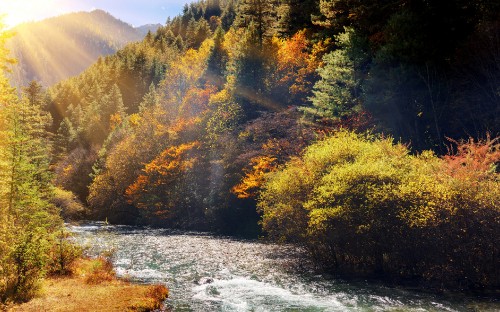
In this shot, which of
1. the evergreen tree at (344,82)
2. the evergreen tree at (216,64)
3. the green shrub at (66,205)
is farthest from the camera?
the evergreen tree at (216,64)

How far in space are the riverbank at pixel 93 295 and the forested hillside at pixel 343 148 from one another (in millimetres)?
12548

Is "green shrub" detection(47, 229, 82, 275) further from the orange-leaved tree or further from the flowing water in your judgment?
the orange-leaved tree

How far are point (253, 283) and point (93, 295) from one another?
9.82 metres

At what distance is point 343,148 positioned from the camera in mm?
31156

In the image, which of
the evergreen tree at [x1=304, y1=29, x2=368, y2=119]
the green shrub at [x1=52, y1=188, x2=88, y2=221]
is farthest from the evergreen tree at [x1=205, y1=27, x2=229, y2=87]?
the evergreen tree at [x1=304, y1=29, x2=368, y2=119]

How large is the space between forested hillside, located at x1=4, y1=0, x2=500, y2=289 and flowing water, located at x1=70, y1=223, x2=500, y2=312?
99.4 inches

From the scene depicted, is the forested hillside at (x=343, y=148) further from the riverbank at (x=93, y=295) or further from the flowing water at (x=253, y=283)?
the riverbank at (x=93, y=295)

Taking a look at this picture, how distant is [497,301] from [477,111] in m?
22.2

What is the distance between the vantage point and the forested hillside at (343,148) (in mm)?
24781

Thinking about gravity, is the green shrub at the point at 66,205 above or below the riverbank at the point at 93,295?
above

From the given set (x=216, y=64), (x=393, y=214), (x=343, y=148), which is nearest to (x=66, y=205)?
(x=216, y=64)

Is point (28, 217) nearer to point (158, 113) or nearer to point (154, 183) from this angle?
point (154, 183)

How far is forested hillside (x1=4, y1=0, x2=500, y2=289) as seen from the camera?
24.8m

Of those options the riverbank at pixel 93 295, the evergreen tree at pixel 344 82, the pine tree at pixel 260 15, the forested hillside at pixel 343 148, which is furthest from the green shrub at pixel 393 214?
the pine tree at pixel 260 15
